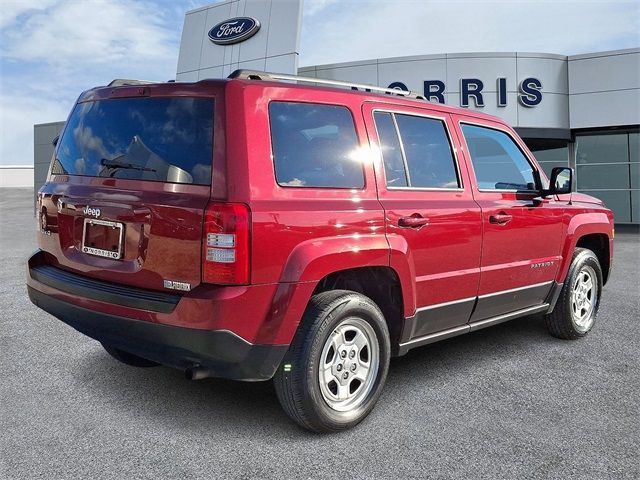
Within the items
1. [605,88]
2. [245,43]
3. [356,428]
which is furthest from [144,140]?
[605,88]

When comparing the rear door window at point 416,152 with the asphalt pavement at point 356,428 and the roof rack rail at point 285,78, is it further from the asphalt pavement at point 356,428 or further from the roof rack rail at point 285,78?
the asphalt pavement at point 356,428

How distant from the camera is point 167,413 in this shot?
3168mm

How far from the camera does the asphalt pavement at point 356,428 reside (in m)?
2.59

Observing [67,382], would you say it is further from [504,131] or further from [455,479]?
[504,131]

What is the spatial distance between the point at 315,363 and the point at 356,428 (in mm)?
526

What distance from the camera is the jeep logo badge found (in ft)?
9.67

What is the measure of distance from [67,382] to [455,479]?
262cm

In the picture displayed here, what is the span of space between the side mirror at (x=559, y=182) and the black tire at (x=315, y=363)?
2246 mm

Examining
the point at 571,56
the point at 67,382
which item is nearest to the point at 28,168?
the point at 571,56

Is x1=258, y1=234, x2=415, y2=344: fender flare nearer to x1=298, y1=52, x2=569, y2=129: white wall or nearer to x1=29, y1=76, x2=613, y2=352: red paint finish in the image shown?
x1=29, y1=76, x2=613, y2=352: red paint finish

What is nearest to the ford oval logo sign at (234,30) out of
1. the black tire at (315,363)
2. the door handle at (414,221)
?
the door handle at (414,221)

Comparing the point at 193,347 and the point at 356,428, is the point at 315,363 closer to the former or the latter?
the point at 356,428

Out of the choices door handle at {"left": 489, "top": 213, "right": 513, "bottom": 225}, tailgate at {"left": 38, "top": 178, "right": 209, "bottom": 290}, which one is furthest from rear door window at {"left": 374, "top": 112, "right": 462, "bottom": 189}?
tailgate at {"left": 38, "top": 178, "right": 209, "bottom": 290}

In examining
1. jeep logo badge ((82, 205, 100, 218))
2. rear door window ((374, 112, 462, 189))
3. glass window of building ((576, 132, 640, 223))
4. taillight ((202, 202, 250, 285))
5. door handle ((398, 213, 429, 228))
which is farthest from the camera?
glass window of building ((576, 132, 640, 223))
